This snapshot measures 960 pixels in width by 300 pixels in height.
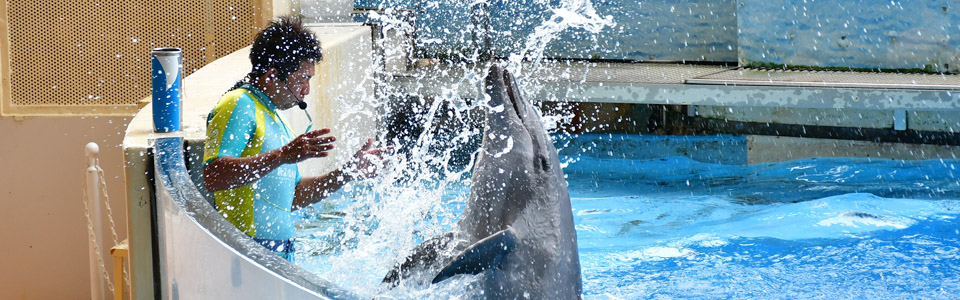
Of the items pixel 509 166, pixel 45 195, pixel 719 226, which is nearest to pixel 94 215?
pixel 45 195

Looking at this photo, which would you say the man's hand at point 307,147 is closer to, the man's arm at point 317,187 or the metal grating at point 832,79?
the man's arm at point 317,187

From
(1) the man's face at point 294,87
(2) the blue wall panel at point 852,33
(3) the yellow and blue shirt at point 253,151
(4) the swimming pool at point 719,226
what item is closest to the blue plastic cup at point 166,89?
(3) the yellow and blue shirt at point 253,151

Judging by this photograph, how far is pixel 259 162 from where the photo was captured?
10.3 feet

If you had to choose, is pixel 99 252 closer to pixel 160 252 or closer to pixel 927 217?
pixel 160 252

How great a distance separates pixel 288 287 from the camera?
6.70ft

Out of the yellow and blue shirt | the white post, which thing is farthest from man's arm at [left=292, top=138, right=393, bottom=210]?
the white post

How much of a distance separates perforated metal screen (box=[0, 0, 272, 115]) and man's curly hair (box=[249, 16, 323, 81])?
3.36 m

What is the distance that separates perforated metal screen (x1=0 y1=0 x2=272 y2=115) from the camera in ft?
21.9

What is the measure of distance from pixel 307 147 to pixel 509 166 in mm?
739

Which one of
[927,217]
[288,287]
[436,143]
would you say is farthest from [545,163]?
[436,143]

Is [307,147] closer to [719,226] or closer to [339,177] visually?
[339,177]

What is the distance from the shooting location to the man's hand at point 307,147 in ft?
10.1

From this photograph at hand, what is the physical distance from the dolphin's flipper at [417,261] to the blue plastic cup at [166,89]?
108cm

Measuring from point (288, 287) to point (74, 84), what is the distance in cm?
530
